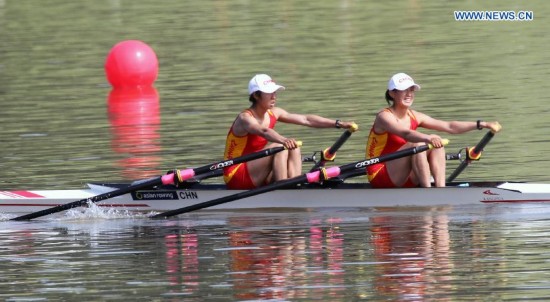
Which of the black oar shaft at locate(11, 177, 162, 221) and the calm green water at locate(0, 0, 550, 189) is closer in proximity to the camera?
the black oar shaft at locate(11, 177, 162, 221)

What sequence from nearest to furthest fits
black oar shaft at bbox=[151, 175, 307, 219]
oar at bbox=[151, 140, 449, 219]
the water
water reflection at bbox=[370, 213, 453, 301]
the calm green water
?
water reflection at bbox=[370, 213, 453, 301]
the water
oar at bbox=[151, 140, 449, 219]
black oar shaft at bbox=[151, 175, 307, 219]
the calm green water

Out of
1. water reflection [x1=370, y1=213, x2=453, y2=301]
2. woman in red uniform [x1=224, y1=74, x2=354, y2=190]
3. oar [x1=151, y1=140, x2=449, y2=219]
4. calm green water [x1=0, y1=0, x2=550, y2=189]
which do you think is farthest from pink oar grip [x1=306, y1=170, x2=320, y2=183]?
calm green water [x1=0, y1=0, x2=550, y2=189]

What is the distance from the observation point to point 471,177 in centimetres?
1706

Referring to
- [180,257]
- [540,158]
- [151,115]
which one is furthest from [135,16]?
[180,257]

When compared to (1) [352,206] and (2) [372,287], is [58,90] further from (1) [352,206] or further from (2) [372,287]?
(2) [372,287]

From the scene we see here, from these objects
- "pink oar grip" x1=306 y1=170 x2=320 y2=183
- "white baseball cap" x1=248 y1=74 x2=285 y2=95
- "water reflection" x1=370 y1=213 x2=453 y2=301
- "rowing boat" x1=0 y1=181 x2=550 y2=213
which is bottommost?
"water reflection" x1=370 y1=213 x2=453 y2=301

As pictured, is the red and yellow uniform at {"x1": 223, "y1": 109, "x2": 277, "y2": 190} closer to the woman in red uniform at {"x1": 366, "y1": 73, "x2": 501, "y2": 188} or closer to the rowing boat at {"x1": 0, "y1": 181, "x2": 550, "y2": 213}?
the rowing boat at {"x1": 0, "y1": 181, "x2": 550, "y2": 213}

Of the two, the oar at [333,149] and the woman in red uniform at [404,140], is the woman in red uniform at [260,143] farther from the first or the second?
the woman in red uniform at [404,140]

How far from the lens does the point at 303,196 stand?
50.3 ft

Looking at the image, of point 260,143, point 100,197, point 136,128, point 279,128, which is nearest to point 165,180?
point 100,197

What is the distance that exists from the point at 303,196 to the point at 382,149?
3.26 ft

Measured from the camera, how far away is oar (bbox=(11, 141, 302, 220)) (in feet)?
49.6

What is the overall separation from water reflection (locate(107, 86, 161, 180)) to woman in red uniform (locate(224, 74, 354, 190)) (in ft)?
7.69

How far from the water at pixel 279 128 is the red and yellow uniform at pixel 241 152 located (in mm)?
382
